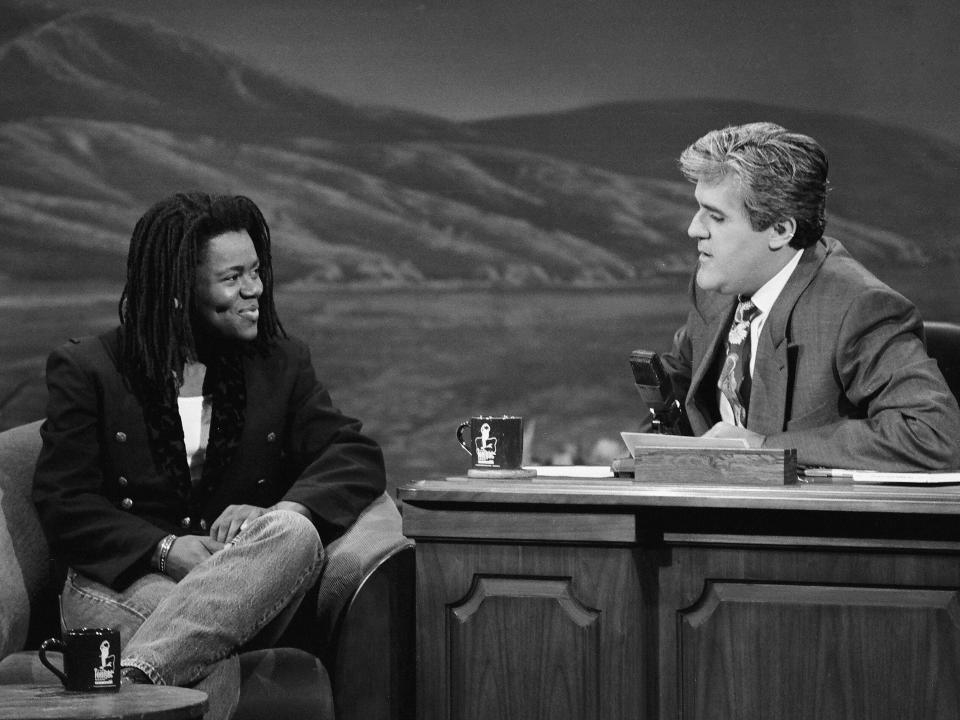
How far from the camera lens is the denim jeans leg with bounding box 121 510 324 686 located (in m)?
2.44

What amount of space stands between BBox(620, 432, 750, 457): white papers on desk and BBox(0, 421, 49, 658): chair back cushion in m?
1.24

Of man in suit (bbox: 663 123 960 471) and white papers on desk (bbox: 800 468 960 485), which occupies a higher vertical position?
man in suit (bbox: 663 123 960 471)

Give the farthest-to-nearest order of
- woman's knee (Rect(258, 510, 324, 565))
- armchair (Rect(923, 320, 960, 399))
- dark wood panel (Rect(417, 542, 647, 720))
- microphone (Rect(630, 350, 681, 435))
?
1. armchair (Rect(923, 320, 960, 399))
2. microphone (Rect(630, 350, 681, 435))
3. woman's knee (Rect(258, 510, 324, 565))
4. dark wood panel (Rect(417, 542, 647, 720))

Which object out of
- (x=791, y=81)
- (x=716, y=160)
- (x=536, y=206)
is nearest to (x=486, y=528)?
(x=716, y=160)

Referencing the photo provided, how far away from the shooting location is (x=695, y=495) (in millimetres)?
2285

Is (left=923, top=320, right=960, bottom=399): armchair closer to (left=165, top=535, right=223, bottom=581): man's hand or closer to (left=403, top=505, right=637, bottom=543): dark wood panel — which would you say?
(left=403, top=505, right=637, bottom=543): dark wood panel

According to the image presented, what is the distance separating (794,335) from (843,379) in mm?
148

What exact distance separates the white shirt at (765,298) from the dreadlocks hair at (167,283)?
112 cm

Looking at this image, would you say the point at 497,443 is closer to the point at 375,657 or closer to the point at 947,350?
the point at 375,657

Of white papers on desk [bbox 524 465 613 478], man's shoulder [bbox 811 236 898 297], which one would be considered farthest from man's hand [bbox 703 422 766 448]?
man's shoulder [bbox 811 236 898 297]

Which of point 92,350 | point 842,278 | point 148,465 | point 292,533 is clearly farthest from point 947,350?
point 92,350

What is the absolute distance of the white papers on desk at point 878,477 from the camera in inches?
96.3

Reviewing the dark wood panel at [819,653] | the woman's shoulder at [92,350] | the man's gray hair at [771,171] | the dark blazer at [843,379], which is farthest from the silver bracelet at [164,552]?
the man's gray hair at [771,171]

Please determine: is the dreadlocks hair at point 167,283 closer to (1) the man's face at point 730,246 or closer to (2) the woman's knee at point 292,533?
(2) the woman's knee at point 292,533
